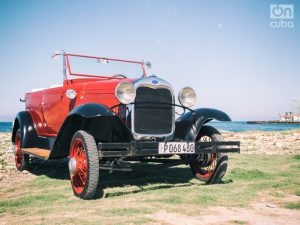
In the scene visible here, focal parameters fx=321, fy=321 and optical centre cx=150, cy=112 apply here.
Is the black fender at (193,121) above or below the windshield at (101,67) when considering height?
below

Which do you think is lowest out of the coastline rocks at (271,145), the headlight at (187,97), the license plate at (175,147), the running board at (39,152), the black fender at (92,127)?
the coastline rocks at (271,145)

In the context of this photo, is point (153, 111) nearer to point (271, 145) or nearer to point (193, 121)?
point (193, 121)

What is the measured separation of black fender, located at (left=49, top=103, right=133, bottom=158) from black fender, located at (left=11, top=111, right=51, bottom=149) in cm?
102

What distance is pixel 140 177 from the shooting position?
5281mm

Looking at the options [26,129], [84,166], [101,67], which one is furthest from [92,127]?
[26,129]

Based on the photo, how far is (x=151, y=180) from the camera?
5.02 m

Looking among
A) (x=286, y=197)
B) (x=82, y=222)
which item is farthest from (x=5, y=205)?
(x=286, y=197)

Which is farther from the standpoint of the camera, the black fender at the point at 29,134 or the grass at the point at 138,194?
the black fender at the point at 29,134

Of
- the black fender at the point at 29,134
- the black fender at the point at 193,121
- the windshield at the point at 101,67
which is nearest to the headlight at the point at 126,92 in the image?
the black fender at the point at 193,121

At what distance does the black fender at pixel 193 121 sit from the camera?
4777 mm

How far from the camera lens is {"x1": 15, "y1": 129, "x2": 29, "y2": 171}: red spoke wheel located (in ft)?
20.2

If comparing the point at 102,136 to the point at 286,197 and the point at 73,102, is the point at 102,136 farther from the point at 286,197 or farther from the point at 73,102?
the point at 286,197

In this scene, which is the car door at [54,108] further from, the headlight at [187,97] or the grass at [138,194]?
the headlight at [187,97]

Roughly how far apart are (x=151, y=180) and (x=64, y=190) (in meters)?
1.34
